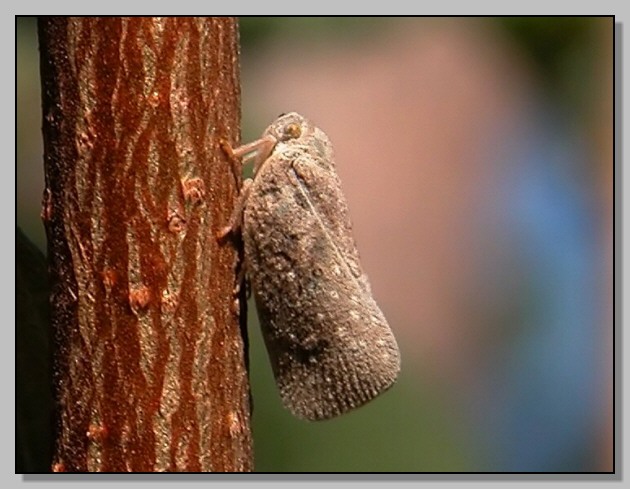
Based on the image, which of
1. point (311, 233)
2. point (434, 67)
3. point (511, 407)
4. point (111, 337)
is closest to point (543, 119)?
point (434, 67)

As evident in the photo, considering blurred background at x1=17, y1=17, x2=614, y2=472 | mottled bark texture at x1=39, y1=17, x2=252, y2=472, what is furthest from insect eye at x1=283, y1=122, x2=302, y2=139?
blurred background at x1=17, y1=17, x2=614, y2=472

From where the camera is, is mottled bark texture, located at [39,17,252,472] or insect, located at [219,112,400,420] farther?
insect, located at [219,112,400,420]

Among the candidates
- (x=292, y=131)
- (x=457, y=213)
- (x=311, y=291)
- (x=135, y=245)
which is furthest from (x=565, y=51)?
(x=135, y=245)

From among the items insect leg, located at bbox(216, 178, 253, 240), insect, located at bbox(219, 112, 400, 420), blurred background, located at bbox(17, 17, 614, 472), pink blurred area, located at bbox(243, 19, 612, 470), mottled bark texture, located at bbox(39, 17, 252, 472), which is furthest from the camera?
pink blurred area, located at bbox(243, 19, 612, 470)

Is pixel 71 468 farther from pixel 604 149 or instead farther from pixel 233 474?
pixel 604 149

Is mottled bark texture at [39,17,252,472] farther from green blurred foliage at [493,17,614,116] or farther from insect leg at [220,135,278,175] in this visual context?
green blurred foliage at [493,17,614,116]

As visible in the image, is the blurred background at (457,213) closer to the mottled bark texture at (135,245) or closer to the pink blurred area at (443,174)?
the pink blurred area at (443,174)

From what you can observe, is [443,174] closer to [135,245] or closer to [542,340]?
[542,340]

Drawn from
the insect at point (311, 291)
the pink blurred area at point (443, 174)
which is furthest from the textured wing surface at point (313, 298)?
the pink blurred area at point (443, 174)
